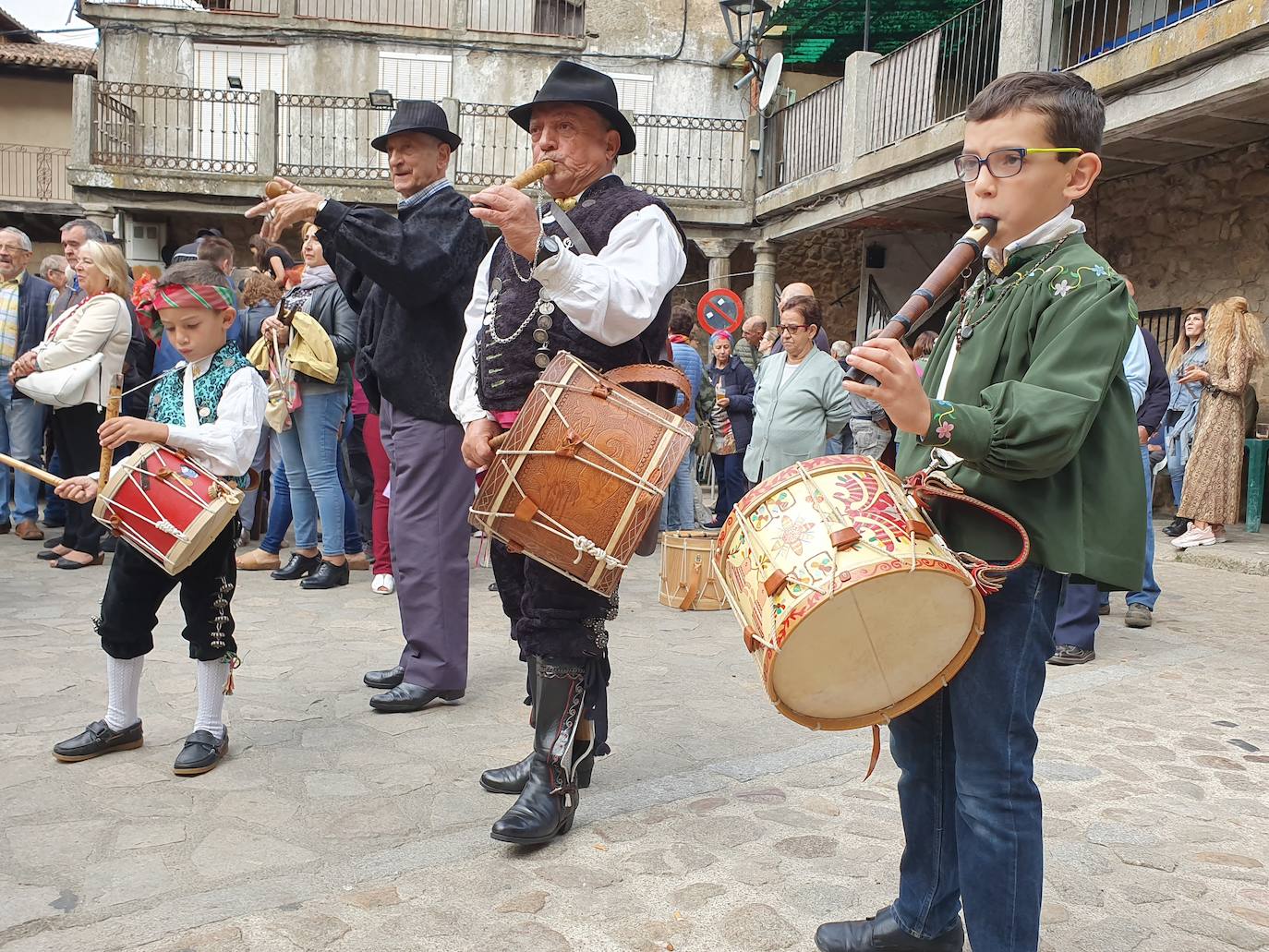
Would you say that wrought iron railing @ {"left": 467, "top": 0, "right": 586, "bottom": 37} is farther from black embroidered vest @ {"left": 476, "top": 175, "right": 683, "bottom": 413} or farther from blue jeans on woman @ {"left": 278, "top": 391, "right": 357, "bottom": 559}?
black embroidered vest @ {"left": 476, "top": 175, "right": 683, "bottom": 413}

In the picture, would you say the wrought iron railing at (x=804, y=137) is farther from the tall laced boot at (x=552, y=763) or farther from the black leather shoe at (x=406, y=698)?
the tall laced boot at (x=552, y=763)

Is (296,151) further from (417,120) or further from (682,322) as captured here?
(417,120)

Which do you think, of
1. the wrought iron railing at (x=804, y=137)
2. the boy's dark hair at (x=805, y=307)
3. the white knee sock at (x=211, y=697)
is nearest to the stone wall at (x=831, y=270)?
the wrought iron railing at (x=804, y=137)

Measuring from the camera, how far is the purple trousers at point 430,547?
417cm

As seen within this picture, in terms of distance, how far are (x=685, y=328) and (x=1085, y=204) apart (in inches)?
275

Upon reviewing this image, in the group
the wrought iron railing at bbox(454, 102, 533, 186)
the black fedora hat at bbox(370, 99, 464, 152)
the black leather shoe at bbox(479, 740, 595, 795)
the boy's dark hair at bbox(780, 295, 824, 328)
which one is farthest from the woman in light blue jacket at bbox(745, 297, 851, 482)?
the wrought iron railing at bbox(454, 102, 533, 186)

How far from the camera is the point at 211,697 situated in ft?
11.6

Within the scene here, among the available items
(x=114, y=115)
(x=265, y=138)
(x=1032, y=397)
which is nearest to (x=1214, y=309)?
(x=1032, y=397)

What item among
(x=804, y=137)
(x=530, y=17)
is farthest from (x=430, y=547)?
(x=530, y=17)

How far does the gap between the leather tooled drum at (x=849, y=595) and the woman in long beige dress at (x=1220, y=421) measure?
28.2ft

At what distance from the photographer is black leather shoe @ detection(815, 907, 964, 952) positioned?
2.32 metres

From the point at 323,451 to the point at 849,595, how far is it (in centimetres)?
525

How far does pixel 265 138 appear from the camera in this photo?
1856 cm

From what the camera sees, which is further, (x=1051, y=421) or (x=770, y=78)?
(x=770, y=78)
